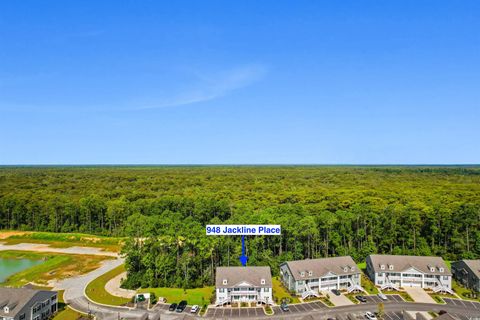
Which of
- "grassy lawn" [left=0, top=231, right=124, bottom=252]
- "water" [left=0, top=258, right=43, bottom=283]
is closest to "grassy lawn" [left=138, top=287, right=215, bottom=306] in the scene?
"water" [left=0, top=258, right=43, bottom=283]

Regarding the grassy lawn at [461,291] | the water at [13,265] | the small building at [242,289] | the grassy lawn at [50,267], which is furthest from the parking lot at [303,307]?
the water at [13,265]

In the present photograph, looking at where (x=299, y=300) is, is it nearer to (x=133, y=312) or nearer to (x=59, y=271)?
(x=133, y=312)

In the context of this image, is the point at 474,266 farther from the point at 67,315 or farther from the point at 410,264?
the point at 67,315

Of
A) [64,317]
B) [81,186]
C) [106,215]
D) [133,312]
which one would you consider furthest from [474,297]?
[81,186]

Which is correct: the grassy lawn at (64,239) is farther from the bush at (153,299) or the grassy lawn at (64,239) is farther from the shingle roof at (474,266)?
the shingle roof at (474,266)

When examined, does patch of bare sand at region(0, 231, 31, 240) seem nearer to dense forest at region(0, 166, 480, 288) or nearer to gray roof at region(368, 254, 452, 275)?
dense forest at region(0, 166, 480, 288)

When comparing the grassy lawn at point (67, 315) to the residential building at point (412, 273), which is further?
the residential building at point (412, 273)

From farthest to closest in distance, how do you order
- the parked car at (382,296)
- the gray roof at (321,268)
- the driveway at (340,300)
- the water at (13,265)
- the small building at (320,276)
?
the water at (13,265)
the gray roof at (321,268)
the small building at (320,276)
the parked car at (382,296)
the driveway at (340,300)
